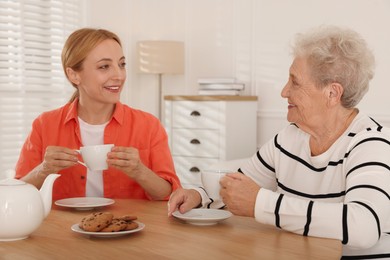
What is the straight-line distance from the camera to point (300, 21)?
4855mm

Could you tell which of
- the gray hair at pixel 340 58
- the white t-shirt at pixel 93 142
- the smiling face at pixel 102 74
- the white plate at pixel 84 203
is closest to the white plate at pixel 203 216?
the white plate at pixel 84 203

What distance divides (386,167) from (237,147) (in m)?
3.25

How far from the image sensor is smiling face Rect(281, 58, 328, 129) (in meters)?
1.88

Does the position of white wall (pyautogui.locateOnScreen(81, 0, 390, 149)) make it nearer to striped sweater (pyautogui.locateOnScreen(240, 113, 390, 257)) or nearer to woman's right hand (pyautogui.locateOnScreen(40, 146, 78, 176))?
striped sweater (pyautogui.locateOnScreen(240, 113, 390, 257))

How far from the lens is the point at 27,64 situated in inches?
181

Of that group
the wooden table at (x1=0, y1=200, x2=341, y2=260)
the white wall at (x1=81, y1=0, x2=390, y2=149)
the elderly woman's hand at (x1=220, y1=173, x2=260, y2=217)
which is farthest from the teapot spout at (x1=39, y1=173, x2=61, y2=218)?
the white wall at (x1=81, y1=0, x2=390, y2=149)

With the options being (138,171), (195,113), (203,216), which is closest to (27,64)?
(195,113)

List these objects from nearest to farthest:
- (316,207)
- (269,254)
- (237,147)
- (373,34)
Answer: (269,254)
(316,207)
(373,34)
(237,147)

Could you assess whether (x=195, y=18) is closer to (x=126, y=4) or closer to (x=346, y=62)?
(x=126, y=4)

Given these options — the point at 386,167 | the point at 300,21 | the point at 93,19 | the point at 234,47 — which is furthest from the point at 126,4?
the point at 386,167

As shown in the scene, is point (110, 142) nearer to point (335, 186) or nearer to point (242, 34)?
point (335, 186)

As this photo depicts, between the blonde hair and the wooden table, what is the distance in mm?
984

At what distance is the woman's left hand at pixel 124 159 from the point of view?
6.24 feet

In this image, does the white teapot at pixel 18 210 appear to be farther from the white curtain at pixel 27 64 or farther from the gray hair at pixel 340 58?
the white curtain at pixel 27 64
